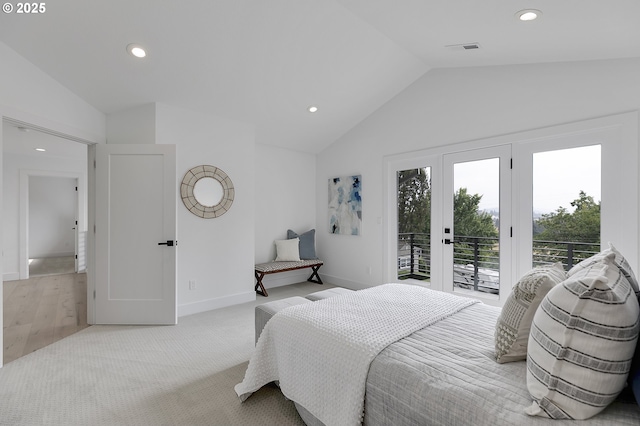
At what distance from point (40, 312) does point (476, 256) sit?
5.11 m

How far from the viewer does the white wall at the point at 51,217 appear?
25.2ft

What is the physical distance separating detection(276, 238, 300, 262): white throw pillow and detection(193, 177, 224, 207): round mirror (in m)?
1.39

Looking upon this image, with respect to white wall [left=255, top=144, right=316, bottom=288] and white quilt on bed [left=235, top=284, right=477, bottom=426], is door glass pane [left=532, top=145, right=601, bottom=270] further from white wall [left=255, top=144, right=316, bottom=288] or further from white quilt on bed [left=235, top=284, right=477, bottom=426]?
white wall [left=255, top=144, right=316, bottom=288]

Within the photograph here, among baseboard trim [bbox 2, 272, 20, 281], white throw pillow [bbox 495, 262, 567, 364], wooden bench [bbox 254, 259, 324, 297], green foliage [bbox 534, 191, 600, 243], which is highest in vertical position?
green foliage [bbox 534, 191, 600, 243]

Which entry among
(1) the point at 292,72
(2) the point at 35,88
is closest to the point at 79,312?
(2) the point at 35,88

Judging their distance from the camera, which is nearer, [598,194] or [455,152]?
[598,194]

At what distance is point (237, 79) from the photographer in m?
3.42

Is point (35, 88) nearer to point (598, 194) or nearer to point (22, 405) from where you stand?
point (22, 405)

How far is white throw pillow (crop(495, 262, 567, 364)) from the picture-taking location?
1.34 metres

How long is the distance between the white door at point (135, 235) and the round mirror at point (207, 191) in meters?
0.34

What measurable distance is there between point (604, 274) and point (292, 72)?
3194 millimetres

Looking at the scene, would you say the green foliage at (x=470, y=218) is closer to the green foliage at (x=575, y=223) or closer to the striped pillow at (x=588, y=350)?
the green foliage at (x=575, y=223)

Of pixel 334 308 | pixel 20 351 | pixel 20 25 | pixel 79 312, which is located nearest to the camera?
pixel 334 308

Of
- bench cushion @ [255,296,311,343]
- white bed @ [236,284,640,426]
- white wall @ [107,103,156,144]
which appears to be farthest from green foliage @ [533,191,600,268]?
white wall @ [107,103,156,144]
